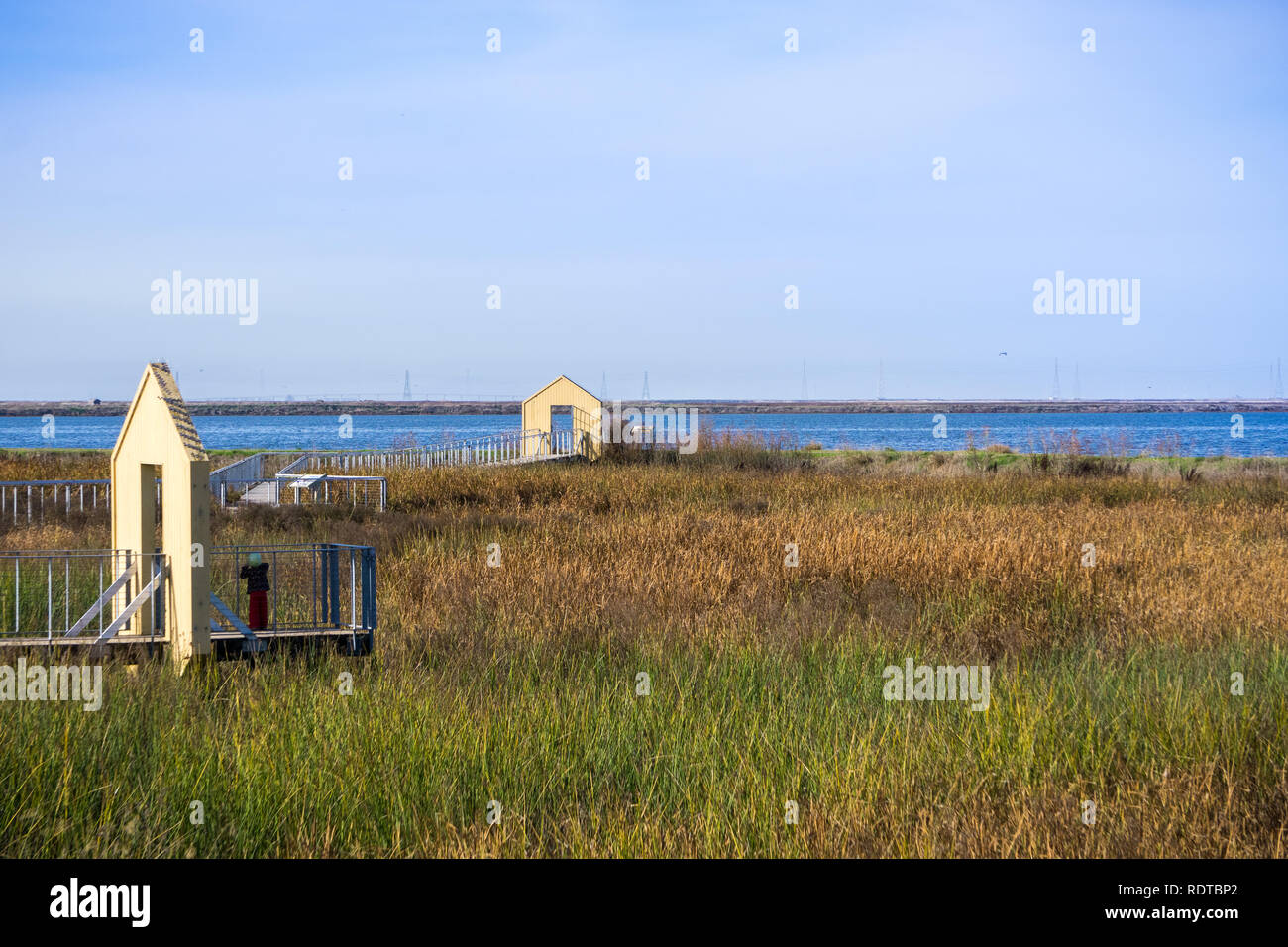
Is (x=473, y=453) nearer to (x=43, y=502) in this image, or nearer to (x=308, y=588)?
(x=43, y=502)

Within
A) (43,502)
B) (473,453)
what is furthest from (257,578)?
(473,453)

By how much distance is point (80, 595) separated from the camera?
10.8 meters

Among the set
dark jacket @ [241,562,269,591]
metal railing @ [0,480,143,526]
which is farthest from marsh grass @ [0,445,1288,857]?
metal railing @ [0,480,143,526]

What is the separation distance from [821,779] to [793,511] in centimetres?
1375

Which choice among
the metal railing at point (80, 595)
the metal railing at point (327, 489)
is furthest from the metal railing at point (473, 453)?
the metal railing at point (80, 595)

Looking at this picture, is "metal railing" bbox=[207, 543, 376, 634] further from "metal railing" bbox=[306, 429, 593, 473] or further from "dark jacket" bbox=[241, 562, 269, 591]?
"metal railing" bbox=[306, 429, 593, 473]

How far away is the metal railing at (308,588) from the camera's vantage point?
8.11m

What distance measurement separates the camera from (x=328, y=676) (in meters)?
7.51

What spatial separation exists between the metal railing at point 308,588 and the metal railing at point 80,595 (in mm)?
530

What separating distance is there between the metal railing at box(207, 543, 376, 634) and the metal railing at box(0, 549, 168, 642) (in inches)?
20.9

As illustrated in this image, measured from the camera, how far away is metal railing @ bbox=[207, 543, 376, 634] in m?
8.11

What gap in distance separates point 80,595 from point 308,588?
7.36 feet

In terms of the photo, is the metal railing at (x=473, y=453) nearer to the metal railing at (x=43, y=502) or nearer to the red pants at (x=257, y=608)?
the metal railing at (x=43, y=502)
